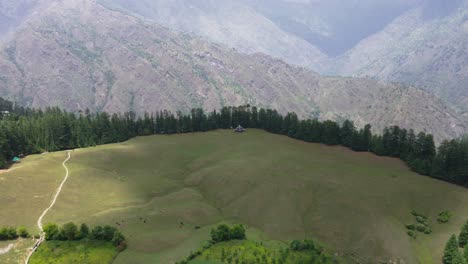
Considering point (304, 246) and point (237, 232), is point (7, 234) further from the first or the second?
point (304, 246)

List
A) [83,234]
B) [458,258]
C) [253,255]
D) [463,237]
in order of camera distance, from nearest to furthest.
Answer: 1. [458,258]
2. [253,255]
3. [83,234]
4. [463,237]

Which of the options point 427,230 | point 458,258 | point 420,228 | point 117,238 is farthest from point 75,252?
point 427,230

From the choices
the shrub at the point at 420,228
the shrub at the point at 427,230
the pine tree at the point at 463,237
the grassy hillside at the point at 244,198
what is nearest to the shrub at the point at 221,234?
the grassy hillside at the point at 244,198

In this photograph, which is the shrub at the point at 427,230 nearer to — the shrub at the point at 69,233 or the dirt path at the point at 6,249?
the shrub at the point at 69,233

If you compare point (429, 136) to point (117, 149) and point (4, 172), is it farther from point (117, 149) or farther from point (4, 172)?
point (4, 172)

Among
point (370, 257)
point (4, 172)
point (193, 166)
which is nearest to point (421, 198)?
point (370, 257)

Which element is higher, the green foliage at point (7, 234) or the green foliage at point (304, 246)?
the green foliage at point (304, 246)

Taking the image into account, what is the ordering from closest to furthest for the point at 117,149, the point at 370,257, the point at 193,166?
the point at 370,257 → the point at 193,166 → the point at 117,149
